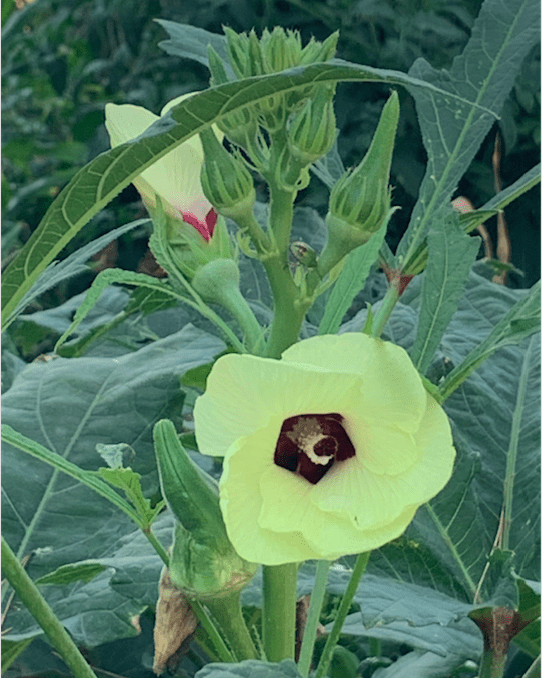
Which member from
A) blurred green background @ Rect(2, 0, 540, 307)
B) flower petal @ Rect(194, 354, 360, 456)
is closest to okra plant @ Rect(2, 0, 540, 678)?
flower petal @ Rect(194, 354, 360, 456)

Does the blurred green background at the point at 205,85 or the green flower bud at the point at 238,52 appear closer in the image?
the green flower bud at the point at 238,52

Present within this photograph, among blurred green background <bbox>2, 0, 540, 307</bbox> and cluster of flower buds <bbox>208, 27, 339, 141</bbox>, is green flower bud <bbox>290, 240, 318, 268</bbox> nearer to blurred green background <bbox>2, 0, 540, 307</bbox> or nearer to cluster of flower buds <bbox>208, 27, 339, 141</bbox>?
cluster of flower buds <bbox>208, 27, 339, 141</bbox>

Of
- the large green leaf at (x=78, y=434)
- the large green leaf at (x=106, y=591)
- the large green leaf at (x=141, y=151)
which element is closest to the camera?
the large green leaf at (x=141, y=151)

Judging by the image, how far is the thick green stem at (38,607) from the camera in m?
0.31

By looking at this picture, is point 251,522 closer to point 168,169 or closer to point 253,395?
point 253,395

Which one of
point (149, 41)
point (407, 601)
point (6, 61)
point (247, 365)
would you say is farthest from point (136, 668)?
point (6, 61)

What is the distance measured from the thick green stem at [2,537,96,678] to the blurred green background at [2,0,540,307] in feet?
3.47

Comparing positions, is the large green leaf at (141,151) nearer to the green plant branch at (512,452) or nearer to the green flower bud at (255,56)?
the green flower bud at (255,56)

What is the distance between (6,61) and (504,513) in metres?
1.83

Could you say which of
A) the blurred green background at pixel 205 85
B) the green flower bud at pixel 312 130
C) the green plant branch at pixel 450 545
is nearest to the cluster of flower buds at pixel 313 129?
the green flower bud at pixel 312 130

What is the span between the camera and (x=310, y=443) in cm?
30

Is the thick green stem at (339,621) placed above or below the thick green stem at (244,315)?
below

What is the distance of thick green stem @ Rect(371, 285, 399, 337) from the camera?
0.32 m

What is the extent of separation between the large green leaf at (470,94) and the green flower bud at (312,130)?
115 millimetres
